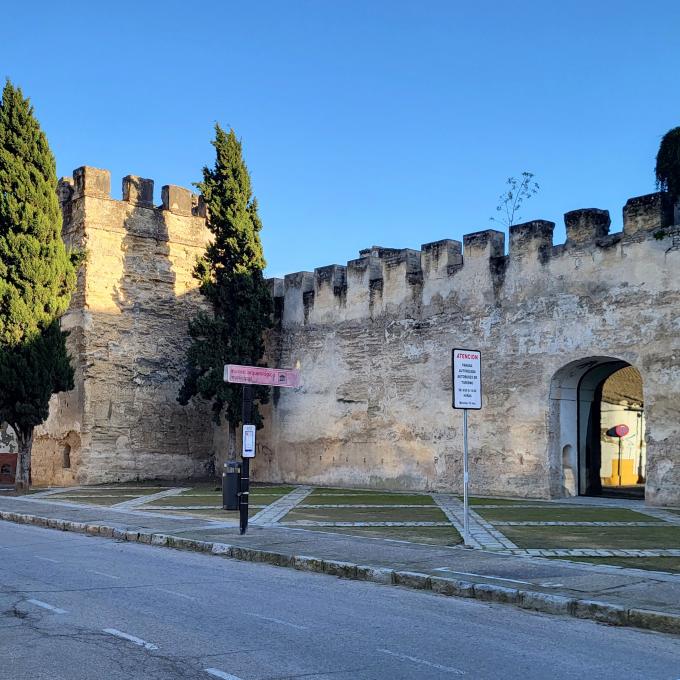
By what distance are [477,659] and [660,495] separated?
12.9 meters

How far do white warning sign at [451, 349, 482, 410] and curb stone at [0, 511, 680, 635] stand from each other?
2.70 metres

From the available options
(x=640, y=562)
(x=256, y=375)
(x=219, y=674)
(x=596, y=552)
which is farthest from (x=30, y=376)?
(x=219, y=674)

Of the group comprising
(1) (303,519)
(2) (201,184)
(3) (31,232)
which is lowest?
(1) (303,519)

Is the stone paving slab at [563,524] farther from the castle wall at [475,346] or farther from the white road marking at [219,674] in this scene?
the white road marking at [219,674]

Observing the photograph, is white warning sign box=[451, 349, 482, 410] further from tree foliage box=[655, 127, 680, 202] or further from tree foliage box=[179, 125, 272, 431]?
tree foliage box=[179, 125, 272, 431]

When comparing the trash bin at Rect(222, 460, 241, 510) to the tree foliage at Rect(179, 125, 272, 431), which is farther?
the tree foliage at Rect(179, 125, 272, 431)

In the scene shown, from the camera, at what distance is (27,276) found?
22.9 metres

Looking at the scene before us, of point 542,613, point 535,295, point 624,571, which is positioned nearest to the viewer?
point 542,613

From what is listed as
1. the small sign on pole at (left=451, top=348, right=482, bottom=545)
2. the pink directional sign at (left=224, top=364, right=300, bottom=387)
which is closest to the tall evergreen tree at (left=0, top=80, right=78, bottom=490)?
the pink directional sign at (left=224, top=364, right=300, bottom=387)

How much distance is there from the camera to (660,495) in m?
17.7

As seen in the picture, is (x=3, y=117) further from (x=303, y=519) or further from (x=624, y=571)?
(x=624, y=571)

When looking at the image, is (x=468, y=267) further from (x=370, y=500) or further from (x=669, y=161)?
(x=370, y=500)

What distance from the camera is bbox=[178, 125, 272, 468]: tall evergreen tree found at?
25547 millimetres

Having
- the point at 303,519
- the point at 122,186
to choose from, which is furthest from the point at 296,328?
the point at 303,519
